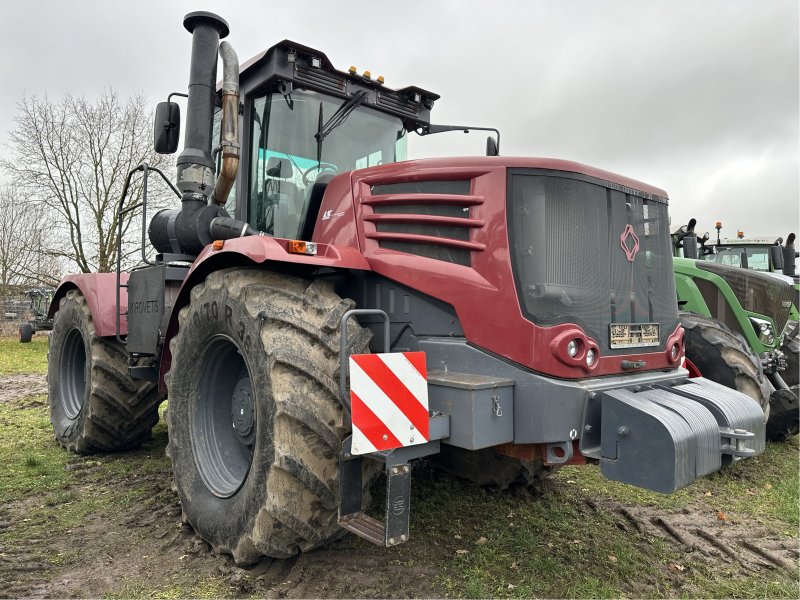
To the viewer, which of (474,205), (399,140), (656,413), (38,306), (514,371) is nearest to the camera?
(656,413)

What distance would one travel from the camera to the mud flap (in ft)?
7.87

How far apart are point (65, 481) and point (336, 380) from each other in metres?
3.04

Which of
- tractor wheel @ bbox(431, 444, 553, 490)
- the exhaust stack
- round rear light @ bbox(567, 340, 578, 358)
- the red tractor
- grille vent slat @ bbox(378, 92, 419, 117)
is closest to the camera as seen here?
the red tractor

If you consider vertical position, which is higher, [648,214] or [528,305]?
[648,214]

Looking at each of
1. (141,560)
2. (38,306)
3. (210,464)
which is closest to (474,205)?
(210,464)

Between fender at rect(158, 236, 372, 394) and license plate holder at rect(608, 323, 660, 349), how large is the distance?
1.29 meters

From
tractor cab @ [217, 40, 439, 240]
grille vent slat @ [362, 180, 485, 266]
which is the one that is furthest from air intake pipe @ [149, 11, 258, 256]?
grille vent slat @ [362, 180, 485, 266]

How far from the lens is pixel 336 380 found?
261 cm

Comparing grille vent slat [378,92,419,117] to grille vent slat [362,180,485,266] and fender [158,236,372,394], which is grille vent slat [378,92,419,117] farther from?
fender [158,236,372,394]

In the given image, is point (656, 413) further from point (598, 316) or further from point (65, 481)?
point (65, 481)

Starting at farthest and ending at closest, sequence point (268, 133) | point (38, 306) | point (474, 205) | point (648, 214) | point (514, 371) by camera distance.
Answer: point (38, 306) → point (268, 133) → point (648, 214) → point (474, 205) → point (514, 371)

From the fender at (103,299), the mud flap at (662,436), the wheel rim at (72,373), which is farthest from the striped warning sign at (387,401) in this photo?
the wheel rim at (72,373)

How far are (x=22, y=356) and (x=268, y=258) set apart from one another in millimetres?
15362

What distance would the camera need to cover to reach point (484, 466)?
370 cm
